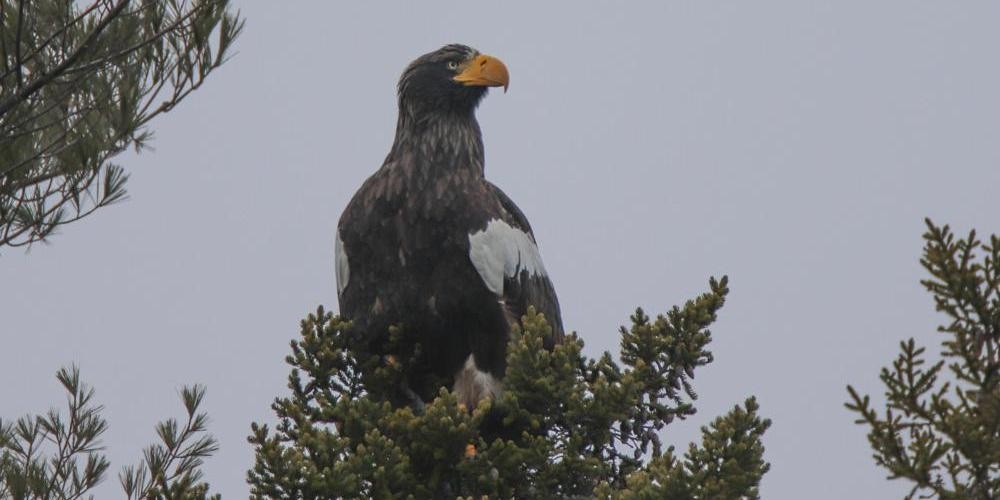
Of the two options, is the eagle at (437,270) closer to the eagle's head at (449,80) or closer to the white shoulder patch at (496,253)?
the white shoulder patch at (496,253)

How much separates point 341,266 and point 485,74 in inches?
49.7

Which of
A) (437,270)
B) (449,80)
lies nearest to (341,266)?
(437,270)

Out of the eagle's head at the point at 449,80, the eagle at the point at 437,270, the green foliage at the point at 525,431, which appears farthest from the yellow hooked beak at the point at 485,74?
the green foliage at the point at 525,431

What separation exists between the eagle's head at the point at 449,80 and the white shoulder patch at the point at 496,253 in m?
0.87

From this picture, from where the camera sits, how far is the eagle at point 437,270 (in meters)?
6.68

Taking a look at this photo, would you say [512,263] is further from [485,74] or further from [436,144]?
[485,74]

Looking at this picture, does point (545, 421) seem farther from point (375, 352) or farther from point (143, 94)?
point (143, 94)

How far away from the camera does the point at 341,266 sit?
6.98 metres

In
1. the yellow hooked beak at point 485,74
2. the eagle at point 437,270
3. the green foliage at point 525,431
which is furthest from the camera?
the yellow hooked beak at point 485,74

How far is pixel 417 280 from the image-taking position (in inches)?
263

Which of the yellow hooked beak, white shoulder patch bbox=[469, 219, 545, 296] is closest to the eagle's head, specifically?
the yellow hooked beak

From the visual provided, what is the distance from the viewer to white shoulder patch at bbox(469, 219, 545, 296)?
21.9 ft

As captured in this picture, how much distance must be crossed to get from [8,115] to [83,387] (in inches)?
49.7

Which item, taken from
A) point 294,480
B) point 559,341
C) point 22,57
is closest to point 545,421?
point 294,480
